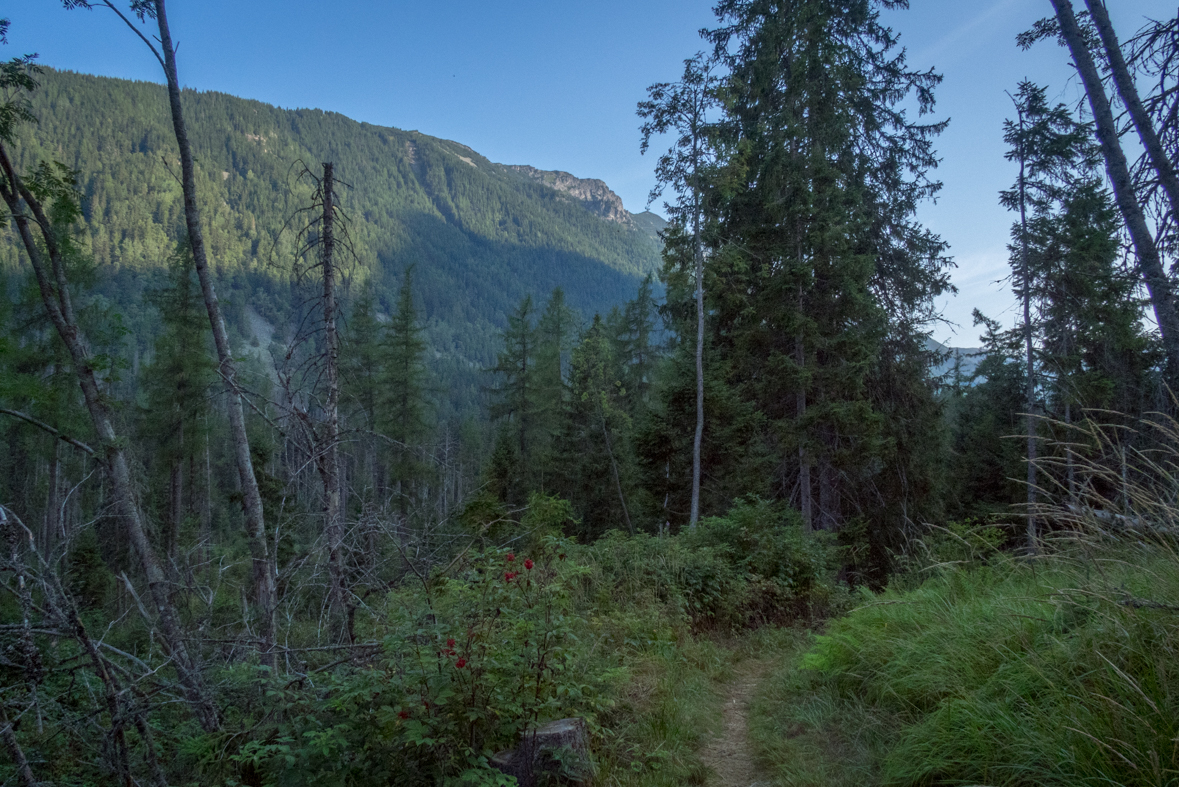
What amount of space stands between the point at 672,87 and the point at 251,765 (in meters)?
15.7

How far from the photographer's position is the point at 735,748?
427 cm

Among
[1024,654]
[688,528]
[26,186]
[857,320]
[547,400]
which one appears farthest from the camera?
[547,400]

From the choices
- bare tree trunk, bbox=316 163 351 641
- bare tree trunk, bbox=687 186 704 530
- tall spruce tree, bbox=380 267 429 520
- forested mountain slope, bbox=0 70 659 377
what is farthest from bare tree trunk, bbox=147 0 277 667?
forested mountain slope, bbox=0 70 659 377

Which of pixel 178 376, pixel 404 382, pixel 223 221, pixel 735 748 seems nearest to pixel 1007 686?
pixel 735 748

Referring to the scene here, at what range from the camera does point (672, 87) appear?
579 inches

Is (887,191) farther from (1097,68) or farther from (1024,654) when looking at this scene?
(1024,654)

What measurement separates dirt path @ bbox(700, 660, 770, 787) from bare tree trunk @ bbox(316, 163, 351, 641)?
127 inches

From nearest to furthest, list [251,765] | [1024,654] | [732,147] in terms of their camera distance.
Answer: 1. [1024,654]
2. [251,765]
3. [732,147]

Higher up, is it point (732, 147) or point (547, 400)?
point (732, 147)

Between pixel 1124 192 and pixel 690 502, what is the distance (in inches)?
440

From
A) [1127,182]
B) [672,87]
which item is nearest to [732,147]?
[672,87]

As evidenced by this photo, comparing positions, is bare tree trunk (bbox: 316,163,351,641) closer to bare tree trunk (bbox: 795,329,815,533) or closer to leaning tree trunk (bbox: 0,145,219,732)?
leaning tree trunk (bbox: 0,145,219,732)

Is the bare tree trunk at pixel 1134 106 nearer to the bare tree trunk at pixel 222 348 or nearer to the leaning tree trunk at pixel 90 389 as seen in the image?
the bare tree trunk at pixel 222 348

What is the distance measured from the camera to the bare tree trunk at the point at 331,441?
5.09 m
